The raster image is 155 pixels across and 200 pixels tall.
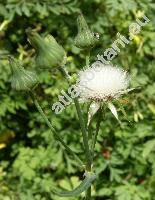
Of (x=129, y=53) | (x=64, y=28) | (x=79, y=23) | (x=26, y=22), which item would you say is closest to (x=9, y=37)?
(x=26, y=22)

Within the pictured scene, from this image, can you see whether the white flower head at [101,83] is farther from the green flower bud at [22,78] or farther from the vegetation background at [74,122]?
the vegetation background at [74,122]

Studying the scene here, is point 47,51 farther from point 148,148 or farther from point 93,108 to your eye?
point 148,148

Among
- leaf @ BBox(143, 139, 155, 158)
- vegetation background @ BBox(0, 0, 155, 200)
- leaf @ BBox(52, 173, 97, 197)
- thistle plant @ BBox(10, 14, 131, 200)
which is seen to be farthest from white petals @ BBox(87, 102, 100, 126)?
leaf @ BBox(143, 139, 155, 158)

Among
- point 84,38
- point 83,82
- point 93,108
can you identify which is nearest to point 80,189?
point 93,108

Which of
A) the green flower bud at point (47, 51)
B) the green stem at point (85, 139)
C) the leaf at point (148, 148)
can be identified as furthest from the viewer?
the leaf at point (148, 148)

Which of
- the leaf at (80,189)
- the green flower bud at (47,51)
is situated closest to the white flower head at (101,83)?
the green flower bud at (47,51)

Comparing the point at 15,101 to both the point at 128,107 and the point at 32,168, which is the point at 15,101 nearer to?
the point at 32,168
